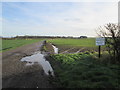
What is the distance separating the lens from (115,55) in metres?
6.63

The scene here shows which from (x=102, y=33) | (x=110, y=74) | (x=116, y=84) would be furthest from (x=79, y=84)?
(x=102, y=33)

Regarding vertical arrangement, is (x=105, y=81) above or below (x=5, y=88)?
above

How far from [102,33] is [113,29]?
0.93 m

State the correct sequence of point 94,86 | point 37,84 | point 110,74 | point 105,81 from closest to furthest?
point 94,86
point 105,81
point 37,84
point 110,74

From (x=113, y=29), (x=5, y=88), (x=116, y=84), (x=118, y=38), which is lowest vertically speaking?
(x=5, y=88)

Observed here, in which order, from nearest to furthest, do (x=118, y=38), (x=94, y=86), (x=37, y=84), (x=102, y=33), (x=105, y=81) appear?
(x=94, y=86)
(x=105, y=81)
(x=37, y=84)
(x=118, y=38)
(x=102, y=33)

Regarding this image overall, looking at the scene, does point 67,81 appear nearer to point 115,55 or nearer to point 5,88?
point 5,88

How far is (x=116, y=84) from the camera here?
146 inches

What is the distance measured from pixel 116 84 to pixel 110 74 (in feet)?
2.62

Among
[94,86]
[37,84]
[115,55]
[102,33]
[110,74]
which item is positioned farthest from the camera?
[102,33]

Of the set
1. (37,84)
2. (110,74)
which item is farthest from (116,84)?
(37,84)

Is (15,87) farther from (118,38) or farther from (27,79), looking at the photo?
(118,38)

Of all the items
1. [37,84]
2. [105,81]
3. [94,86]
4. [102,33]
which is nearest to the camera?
[94,86]

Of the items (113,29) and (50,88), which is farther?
(113,29)
